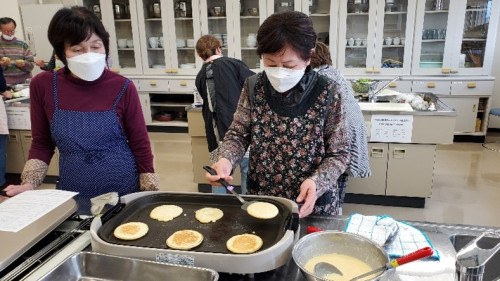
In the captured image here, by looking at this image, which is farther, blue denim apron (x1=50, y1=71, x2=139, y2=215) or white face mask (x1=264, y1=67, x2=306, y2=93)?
blue denim apron (x1=50, y1=71, x2=139, y2=215)

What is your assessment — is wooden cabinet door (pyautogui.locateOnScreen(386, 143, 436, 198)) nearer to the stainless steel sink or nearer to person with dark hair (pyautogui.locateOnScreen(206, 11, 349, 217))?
person with dark hair (pyautogui.locateOnScreen(206, 11, 349, 217))

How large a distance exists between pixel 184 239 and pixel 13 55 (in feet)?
14.6

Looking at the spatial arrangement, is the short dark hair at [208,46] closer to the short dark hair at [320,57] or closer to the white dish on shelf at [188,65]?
the short dark hair at [320,57]

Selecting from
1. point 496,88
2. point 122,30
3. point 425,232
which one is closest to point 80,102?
point 425,232

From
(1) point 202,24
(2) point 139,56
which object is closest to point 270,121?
(1) point 202,24

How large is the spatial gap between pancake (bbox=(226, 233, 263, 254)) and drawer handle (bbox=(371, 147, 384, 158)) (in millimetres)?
2170

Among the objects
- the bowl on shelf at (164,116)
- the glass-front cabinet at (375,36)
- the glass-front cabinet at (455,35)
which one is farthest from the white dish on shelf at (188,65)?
the glass-front cabinet at (455,35)

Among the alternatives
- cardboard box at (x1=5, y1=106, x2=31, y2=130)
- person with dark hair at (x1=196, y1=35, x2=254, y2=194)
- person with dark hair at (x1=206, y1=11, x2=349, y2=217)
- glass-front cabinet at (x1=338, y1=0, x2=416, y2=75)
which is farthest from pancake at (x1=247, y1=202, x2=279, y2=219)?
glass-front cabinet at (x1=338, y1=0, x2=416, y2=75)

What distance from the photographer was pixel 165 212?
1.09 metres

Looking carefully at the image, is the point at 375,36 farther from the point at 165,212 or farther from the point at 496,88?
the point at 165,212

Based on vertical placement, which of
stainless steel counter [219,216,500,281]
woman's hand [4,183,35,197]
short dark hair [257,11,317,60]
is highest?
short dark hair [257,11,317,60]

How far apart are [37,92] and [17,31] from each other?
4.92 metres

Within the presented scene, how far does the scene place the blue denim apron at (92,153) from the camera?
1.33 metres

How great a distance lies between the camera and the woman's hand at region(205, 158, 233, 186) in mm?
1147
